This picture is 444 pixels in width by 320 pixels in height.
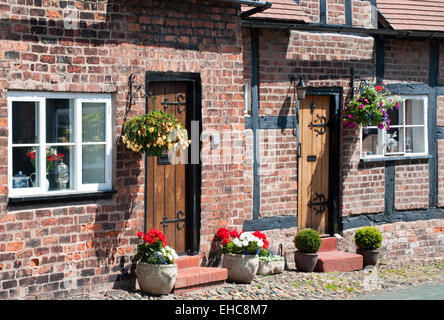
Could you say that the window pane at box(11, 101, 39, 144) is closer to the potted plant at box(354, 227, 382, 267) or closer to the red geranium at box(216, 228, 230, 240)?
the red geranium at box(216, 228, 230, 240)

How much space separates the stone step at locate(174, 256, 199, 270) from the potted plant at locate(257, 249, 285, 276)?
1083 millimetres

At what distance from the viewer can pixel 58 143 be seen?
807cm

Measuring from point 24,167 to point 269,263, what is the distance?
388 centimetres

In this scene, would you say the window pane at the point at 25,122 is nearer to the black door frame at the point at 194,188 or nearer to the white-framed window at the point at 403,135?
the black door frame at the point at 194,188

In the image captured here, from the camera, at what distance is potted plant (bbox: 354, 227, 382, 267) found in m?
11.1

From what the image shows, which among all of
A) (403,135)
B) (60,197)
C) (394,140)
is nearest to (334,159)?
(394,140)

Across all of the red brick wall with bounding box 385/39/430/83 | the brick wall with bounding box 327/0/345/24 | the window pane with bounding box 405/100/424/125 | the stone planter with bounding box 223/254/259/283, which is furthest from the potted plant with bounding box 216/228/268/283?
the window pane with bounding box 405/100/424/125

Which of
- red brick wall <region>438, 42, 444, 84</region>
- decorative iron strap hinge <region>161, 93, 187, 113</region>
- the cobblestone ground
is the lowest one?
the cobblestone ground

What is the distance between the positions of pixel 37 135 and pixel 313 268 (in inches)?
184

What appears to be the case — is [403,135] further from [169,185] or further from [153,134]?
[153,134]

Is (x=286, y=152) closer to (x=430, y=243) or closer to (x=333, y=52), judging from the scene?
(x=333, y=52)

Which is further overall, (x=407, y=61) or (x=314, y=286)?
(x=407, y=61)

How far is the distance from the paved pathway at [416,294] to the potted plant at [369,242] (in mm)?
1242

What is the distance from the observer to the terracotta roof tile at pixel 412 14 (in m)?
12.0
